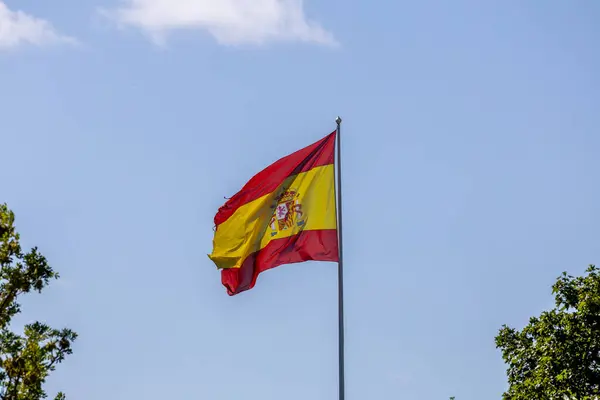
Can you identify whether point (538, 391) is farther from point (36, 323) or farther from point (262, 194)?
point (36, 323)

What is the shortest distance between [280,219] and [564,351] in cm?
1758

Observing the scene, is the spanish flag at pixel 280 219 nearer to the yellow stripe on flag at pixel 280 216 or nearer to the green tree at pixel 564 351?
the yellow stripe on flag at pixel 280 216

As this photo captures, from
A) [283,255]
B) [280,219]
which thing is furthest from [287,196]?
[283,255]

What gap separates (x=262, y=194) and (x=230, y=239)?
1.34 meters

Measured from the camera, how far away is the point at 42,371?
19953 millimetres

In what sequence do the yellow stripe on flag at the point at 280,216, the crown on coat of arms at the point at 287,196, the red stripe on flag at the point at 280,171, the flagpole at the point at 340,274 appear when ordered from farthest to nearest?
the red stripe on flag at the point at 280,171 → the crown on coat of arms at the point at 287,196 → the yellow stripe on flag at the point at 280,216 → the flagpole at the point at 340,274

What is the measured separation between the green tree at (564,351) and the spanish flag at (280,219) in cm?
1624

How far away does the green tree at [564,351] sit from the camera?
113 feet

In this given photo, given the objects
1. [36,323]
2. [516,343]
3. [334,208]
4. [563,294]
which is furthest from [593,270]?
[36,323]

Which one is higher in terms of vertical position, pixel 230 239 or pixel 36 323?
pixel 230 239

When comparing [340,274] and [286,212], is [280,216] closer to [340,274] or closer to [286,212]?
[286,212]

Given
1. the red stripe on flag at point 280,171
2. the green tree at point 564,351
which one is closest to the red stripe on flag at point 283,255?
the red stripe on flag at point 280,171

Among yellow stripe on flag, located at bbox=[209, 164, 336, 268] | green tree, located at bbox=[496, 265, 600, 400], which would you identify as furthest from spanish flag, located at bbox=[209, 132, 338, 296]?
green tree, located at bbox=[496, 265, 600, 400]

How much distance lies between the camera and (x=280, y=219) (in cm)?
2195
